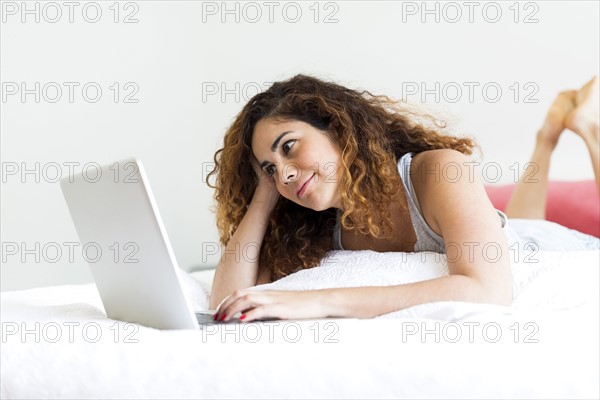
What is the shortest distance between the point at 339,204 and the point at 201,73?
158cm

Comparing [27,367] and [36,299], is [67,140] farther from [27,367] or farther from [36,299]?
[27,367]

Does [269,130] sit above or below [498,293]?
above

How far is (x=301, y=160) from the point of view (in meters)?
1.59

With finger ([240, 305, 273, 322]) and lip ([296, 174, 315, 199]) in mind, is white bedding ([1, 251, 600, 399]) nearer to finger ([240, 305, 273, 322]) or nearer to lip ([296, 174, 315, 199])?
finger ([240, 305, 273, 322])

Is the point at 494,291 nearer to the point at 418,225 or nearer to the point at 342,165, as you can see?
the point at 418,225

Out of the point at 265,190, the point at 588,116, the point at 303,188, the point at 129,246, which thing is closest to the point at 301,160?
the point at 303,188

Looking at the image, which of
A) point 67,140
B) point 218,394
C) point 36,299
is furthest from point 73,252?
point 218,394

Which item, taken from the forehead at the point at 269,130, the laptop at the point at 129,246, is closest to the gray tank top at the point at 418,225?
the forehead at the point at 269,130

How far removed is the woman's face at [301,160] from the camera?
5.27ft

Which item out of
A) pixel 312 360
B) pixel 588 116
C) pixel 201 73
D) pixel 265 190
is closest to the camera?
pixel 312 360

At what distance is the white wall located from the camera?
2.77 meters

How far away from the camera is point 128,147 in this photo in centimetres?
294

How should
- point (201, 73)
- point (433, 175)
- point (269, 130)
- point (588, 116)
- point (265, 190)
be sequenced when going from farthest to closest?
1. point (201, 73)
2. point (588, 116)
3. point (265, 190)
4. point (269, 130)
5. point (433, 175)

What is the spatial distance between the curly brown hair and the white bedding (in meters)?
0.56
